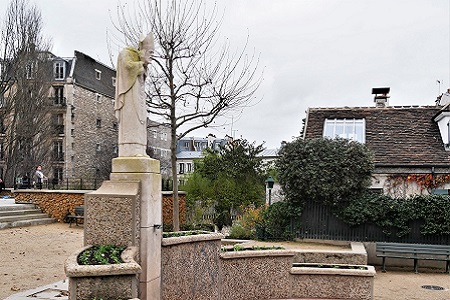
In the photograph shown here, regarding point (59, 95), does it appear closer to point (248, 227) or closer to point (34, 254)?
point (248, 227)

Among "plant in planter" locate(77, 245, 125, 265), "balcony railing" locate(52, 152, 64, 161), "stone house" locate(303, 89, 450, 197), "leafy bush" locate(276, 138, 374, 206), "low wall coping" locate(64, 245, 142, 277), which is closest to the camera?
"low wall coping" locate(64, 245, 142, 277)

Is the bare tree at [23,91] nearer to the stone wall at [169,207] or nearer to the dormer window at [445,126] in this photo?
the stone wall at [169,207]

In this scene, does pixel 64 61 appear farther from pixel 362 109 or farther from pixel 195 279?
pixel 195 279

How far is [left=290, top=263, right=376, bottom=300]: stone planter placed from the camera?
354 inches

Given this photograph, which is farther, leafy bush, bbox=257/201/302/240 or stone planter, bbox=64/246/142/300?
leafy bush, bbox=257/201/302/240

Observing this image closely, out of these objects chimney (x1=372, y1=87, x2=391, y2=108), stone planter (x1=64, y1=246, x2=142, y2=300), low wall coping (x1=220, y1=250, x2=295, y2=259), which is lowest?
low wall coping (x1=220, y1=250, x2=295, y2=259)

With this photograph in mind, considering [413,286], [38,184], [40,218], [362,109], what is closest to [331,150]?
[413,286]

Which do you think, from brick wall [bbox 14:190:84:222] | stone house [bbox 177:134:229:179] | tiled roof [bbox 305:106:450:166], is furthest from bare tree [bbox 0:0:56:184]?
stone house [bbox 177:134:229:179]

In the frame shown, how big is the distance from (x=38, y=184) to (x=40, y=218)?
5.50 metres

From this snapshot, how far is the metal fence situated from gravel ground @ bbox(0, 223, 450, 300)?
88 centimetres

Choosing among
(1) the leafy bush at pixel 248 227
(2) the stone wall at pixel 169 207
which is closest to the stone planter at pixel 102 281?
(1) the leafy bush at pixel 248 227

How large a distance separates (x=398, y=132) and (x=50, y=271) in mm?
15561

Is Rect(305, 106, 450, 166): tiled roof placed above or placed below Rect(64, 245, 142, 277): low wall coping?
above

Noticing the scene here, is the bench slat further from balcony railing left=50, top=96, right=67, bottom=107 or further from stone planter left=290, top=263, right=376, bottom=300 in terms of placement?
balcony railing left=50, top=96, right=67, bottom=107
